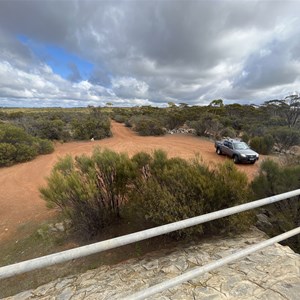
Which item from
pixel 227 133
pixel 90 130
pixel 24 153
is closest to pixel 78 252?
pixel 24 153

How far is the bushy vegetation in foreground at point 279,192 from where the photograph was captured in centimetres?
443

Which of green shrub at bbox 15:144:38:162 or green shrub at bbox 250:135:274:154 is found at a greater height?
green shrub at bbox 250:135:274:154

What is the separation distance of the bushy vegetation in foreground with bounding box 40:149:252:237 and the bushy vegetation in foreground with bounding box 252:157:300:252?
672mm

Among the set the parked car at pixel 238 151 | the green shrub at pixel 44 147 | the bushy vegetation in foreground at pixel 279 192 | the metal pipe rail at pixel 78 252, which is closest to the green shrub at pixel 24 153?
the green shrub at pixel 44 147

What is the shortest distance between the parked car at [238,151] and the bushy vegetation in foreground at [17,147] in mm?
13711

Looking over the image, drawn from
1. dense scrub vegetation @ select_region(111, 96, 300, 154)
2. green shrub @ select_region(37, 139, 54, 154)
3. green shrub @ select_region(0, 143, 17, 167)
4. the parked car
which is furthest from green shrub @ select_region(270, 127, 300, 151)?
green shrub @ select_region(0, 143, 17, 167)

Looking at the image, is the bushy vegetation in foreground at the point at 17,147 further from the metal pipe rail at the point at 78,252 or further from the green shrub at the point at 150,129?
the metal pipe rail at the point at 78,252

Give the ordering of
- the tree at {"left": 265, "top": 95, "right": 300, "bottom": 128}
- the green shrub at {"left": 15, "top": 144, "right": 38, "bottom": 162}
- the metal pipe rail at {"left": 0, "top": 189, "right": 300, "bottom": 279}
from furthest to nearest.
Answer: the tree at {"left": 265, "top": 95, "right": 300, "bottom": 128}, the green shrub at {"left": 15, "top": 144, "right": 38, "bottom": 162}, the metal pipe rail at {"left": 0, "top": 189, "right": 300, "bottom": 279}

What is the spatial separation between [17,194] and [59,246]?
503cm

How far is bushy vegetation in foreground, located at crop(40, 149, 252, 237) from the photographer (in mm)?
4559

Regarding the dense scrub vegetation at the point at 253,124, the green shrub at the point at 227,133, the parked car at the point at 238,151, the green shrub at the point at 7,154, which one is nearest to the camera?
the parked car at the point at 238,151

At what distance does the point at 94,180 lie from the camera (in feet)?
18.5

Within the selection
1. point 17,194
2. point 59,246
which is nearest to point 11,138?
point 17,194

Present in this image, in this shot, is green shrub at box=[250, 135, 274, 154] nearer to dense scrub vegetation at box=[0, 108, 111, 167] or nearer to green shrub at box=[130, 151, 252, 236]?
green shrub at box=[130, 151, 252, 236]
